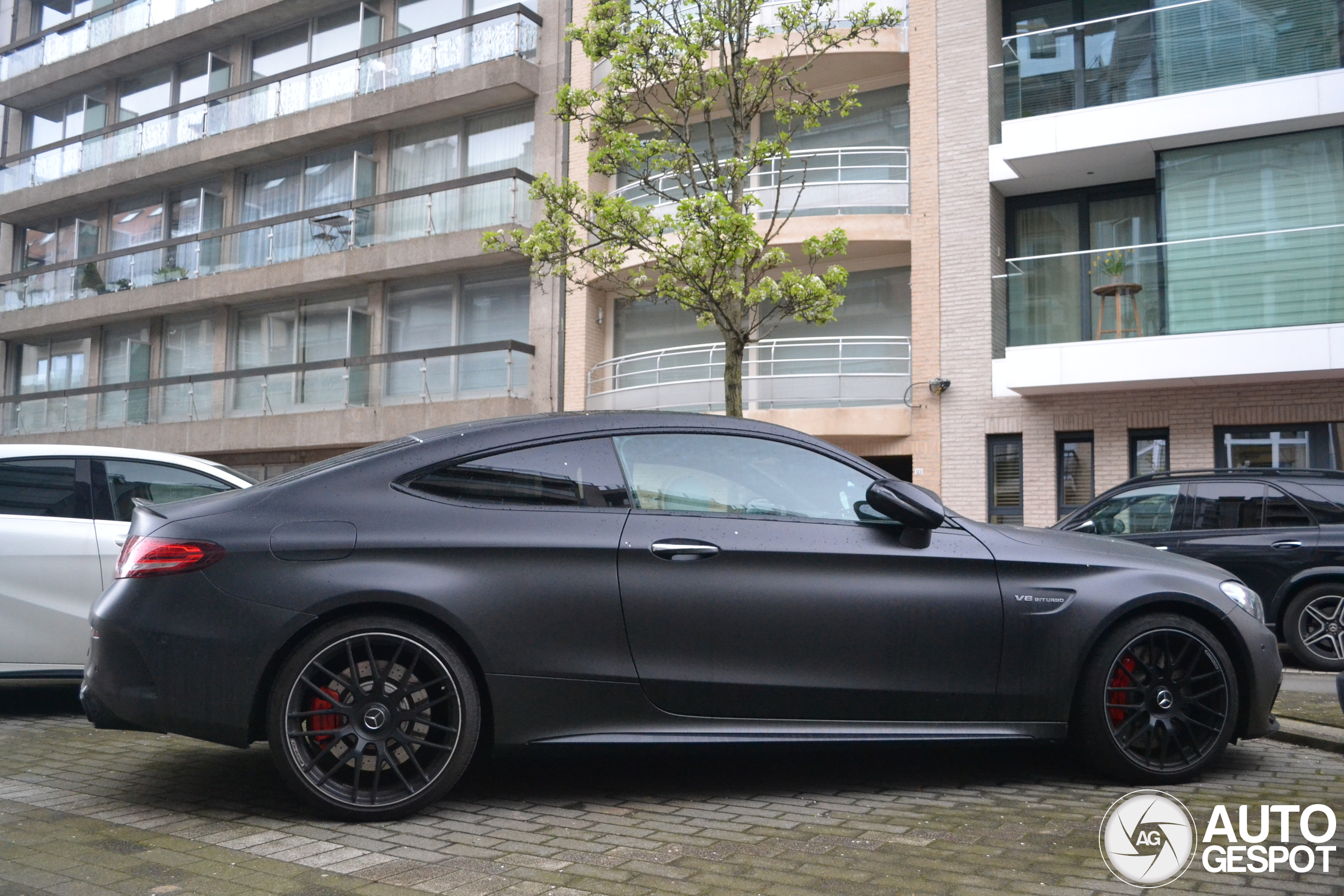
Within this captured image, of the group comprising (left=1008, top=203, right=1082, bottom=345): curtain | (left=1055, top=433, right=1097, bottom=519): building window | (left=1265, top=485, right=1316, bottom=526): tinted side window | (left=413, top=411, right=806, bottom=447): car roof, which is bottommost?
(left=1265, top=485, right=1316, bottom=526): tinted side window

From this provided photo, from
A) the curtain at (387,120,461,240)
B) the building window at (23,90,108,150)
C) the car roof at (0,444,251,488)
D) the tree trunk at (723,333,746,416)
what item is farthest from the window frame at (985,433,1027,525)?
the building window at (23,90,108,150)

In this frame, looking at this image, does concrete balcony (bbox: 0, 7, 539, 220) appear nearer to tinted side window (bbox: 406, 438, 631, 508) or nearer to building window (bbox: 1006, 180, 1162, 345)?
building window (bbox: 1006, 180, 1162, 345)

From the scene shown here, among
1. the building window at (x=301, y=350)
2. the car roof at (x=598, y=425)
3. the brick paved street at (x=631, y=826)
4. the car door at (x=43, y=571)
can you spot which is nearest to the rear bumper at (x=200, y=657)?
the brick paved street at (x=631, y=826)

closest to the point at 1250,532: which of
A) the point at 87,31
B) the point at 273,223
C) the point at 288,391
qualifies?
the point at 288,391

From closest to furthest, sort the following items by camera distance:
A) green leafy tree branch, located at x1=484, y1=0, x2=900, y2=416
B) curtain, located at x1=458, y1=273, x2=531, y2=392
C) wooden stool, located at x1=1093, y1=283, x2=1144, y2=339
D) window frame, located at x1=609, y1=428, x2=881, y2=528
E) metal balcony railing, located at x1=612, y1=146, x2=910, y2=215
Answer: window frame, located at x1=609, y1=428, x2=881, y2=528, green leafy tree branch, located at x1=484, y1=0, x2=900, y2=416, wooden stool, located at x1=1093, y1=283, x2=1144, y2=339, metal balcony railing, located at x1=612, y1=146, x2=910, y2=215, curtain, located at x1=458, y1=273, x2=531, y2=392

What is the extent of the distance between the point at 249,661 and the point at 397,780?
0.68m

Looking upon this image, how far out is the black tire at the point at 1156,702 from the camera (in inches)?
194

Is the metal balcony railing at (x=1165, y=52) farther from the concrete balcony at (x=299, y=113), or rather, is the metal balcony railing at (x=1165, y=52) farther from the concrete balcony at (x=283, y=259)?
the concrete balcony at (x=299, y=113)

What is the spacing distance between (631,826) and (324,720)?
3.84 ft

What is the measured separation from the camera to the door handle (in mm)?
4645

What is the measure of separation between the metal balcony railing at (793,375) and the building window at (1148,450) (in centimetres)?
349

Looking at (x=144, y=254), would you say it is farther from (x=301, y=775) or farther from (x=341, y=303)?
(x=301, y=775)

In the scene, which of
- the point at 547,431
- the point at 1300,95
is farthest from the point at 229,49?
the point at 547,431

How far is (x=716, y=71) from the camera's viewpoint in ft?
43.8
